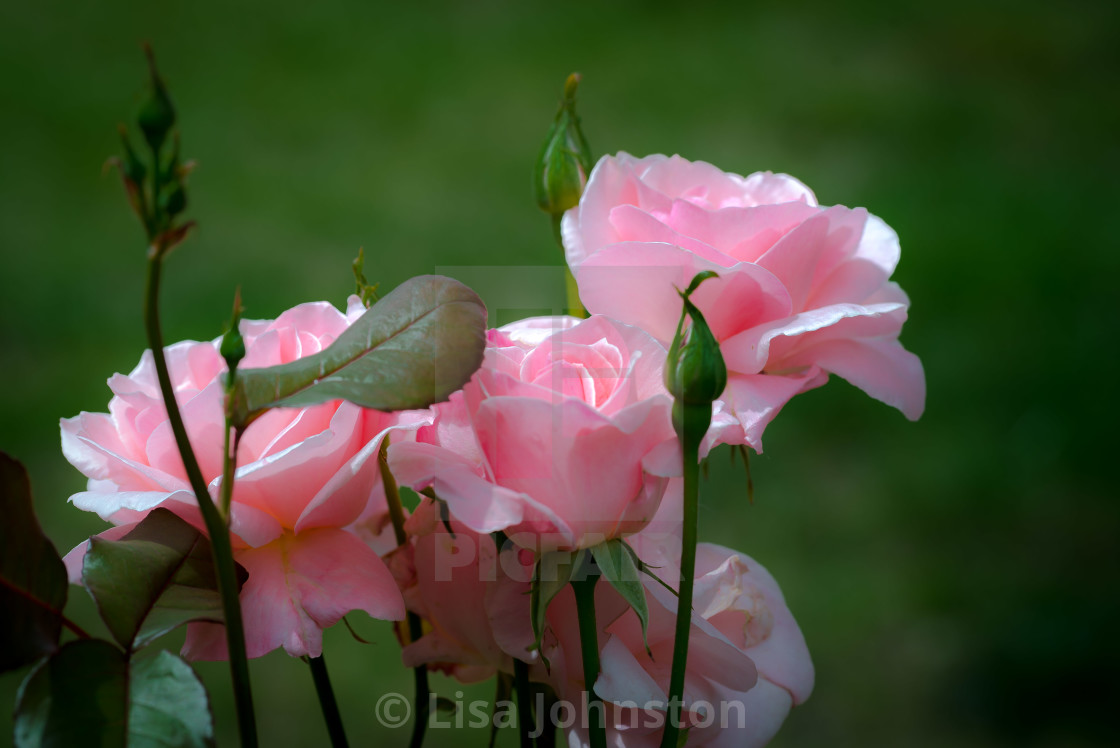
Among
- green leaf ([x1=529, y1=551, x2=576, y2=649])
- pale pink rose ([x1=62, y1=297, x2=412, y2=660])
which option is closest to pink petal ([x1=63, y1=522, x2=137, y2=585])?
pale pink rose ([x1=62, y1=297, x2=412, y2=660])

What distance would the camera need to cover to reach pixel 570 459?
225mm

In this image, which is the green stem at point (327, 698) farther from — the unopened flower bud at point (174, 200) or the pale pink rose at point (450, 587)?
the unopened flower bud at point (174, 200)

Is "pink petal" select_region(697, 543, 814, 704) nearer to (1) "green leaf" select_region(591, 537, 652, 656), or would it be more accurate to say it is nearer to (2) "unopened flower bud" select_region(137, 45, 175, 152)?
(1) "green leaf" select_region(591, 537, 652, 656)

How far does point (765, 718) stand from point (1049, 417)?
44.2 inches

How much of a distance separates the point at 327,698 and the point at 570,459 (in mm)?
101

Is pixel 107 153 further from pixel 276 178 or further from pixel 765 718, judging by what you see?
pixel 765 718

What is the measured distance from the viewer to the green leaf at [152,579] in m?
0.22

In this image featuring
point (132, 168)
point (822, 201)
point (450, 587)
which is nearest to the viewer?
point (132, 168)

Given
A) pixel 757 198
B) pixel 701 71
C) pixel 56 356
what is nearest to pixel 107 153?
pixel 56 356

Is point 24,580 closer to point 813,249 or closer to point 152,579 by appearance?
point 152,579

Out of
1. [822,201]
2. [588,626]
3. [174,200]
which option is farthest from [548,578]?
[822,201]

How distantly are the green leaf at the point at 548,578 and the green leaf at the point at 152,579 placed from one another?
2.8 inches

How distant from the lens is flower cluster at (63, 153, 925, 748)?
0.23 metres

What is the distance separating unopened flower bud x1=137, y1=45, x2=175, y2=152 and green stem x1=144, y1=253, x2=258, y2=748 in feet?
0.06
